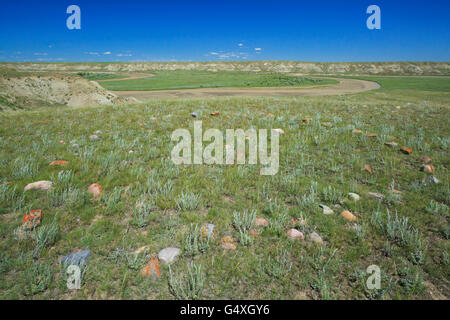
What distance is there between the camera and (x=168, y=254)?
8.39 ft

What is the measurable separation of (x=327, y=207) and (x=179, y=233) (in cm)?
232

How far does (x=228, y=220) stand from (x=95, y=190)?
2423 mm

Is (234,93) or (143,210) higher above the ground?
(234,93)

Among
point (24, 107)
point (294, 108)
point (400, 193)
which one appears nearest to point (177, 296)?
point (400, 193)

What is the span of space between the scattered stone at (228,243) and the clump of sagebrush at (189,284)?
485mm

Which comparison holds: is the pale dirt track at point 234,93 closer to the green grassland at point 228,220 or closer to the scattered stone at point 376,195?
the green grassland at point 228,220

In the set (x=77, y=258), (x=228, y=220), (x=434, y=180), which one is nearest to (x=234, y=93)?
(x=434, y=180)

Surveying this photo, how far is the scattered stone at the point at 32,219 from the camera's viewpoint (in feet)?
9.21

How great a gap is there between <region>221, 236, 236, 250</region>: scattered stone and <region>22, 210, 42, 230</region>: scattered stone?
2443mm

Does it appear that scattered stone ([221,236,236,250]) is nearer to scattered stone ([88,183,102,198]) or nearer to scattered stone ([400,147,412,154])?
scattered stone ([88,183,102,198])

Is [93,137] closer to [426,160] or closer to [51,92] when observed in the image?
[426,160]

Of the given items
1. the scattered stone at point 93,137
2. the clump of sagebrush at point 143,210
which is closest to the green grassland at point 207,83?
the scattered stone at point 93,137

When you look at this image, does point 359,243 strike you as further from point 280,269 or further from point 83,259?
point 83,259

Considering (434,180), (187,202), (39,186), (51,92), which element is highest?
(51,92)
